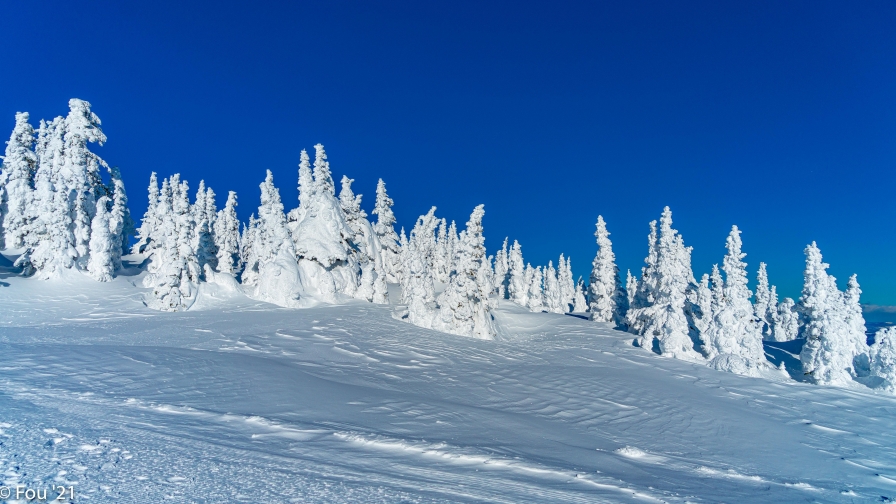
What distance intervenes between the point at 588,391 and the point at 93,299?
104ft

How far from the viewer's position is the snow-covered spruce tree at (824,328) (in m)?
30.0

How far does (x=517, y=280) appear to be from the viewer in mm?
87938

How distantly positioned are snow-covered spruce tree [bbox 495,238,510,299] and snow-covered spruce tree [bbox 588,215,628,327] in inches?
1650

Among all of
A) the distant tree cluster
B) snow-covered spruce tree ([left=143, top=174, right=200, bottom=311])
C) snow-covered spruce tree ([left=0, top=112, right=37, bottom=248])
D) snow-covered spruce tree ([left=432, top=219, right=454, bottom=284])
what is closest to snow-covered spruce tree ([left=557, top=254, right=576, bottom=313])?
snow-covered spruce tree ([left=432, top=219, right=454, bottom=284])

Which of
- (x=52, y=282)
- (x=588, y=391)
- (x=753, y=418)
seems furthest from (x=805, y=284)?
(x=52, y=282)

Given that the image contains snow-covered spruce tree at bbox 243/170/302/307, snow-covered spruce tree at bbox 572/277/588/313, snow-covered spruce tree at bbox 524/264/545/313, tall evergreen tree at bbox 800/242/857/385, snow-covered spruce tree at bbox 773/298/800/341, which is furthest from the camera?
snow-covered spruce tree at bbox 572/277/588/313

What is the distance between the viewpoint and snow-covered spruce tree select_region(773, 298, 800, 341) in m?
66.0

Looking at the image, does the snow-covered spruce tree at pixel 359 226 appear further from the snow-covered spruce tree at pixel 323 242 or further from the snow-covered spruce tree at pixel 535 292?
the snow-covered spruce tree at pixel 535 292

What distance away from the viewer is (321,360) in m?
19.0

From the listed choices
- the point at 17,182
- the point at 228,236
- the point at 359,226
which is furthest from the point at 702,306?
the point at 17,182

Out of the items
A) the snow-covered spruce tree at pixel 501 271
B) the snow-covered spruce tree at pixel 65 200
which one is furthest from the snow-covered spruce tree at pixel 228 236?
the snow-covered spruce tree at pixel 501 271

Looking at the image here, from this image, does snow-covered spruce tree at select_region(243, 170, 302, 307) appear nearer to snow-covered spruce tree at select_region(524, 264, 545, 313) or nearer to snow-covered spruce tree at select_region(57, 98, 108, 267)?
snow-covered spruce tree at select_region(57, 98, 108, 267)

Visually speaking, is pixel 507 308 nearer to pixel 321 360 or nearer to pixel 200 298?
pixel 200 298

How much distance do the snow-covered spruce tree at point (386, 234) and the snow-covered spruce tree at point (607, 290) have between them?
30372mm
